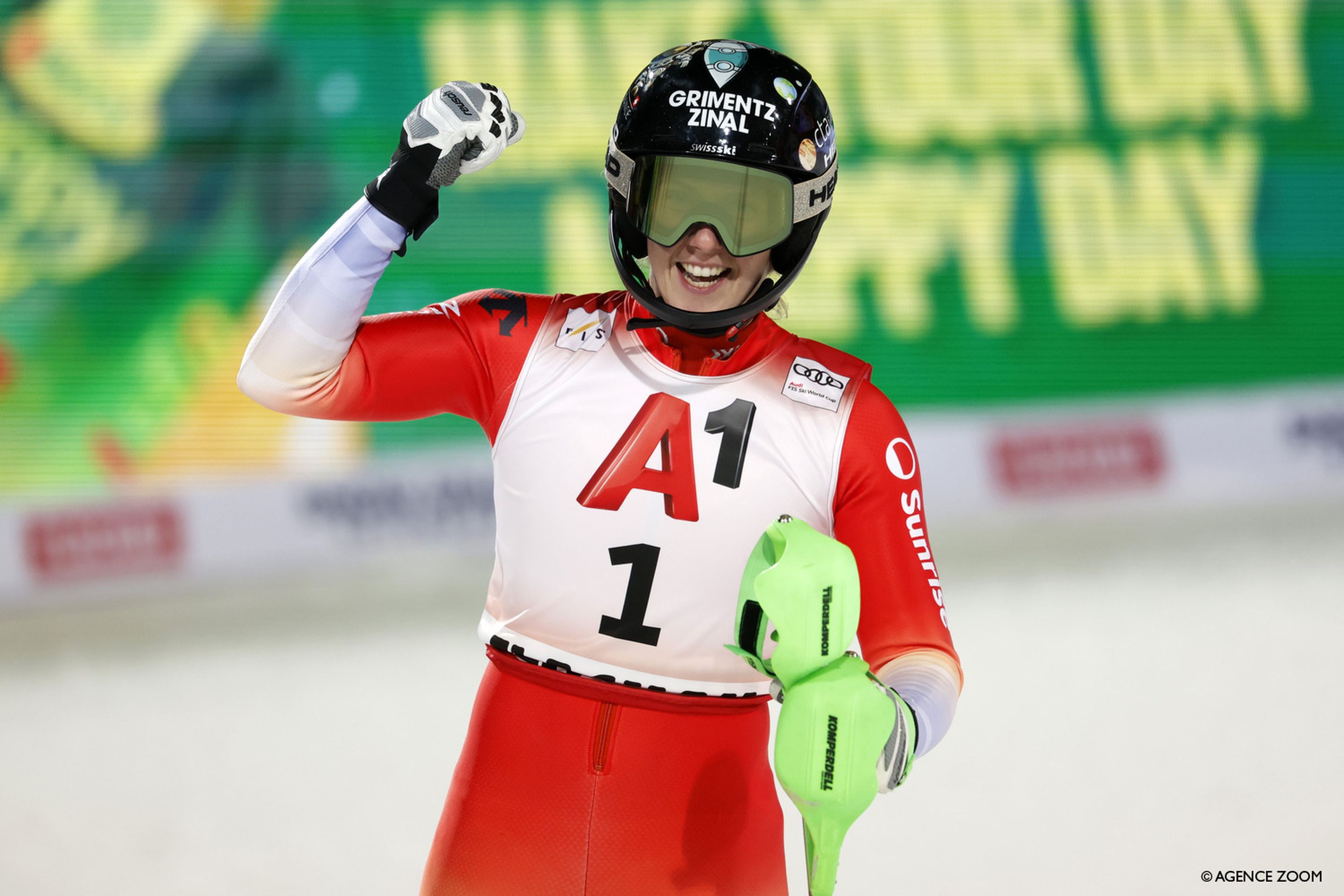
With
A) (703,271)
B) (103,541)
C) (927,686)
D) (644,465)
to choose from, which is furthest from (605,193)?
(927,686)

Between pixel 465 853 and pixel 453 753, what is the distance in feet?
7.31

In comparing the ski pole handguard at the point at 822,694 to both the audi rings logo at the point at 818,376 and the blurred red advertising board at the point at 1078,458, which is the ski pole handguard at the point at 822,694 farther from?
the blurred red advertising board at the point at 1078,458

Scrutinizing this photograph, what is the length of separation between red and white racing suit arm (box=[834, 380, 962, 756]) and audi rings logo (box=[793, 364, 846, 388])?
0.04 metres

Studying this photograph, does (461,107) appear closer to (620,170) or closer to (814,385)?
(620,170)

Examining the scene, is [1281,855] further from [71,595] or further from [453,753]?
[71,595]

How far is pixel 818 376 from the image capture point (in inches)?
90.6

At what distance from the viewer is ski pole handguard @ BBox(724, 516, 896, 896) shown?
1800 millimetres

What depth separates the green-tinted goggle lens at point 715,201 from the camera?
2.21m

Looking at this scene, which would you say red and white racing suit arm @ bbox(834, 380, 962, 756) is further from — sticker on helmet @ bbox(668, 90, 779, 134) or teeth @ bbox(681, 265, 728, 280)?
sticker on helmet @ bbox(668, 90, 779, 134)

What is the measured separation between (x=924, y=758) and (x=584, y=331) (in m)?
2.50

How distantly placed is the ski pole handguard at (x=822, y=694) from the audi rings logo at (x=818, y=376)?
0.48 m

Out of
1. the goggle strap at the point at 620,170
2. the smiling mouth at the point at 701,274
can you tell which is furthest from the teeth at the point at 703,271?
the goggle strap at the point at 620,170

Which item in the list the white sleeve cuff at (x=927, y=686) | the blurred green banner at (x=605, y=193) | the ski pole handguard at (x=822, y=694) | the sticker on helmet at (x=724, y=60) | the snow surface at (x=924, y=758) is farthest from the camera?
the blurred green banner at (x=605, y=193)

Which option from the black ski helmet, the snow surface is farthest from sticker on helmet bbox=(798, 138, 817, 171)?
the snow surface
